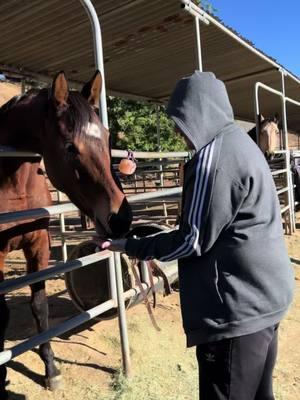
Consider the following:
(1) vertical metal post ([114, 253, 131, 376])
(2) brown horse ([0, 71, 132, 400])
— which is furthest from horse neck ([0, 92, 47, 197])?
(1) vertical metal post ([114, 253, 131, 376])

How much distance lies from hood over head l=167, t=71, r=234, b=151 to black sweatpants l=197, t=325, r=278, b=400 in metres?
0.74

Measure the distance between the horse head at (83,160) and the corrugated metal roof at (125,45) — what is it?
5.15 ft

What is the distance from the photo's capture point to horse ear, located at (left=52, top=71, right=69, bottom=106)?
7.65 feet

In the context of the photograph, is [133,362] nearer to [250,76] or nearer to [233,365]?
[233,365]

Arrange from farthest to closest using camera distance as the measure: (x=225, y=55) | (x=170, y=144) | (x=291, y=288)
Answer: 1. (x=170, y=144)
2. (x=225, y=55)
3. (x=291, y=288)

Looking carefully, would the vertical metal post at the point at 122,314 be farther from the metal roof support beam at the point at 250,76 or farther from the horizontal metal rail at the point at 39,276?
the metal roof support beam at the point at 250,76

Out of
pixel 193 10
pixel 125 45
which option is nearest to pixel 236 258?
pixel 193 10

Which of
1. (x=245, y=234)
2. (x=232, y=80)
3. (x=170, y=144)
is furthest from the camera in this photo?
(x=170, y=144)

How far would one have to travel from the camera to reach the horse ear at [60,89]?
233cm

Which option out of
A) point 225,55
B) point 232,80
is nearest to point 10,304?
point 225,55

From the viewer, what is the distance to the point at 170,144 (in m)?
17.9

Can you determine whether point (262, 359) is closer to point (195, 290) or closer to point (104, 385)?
point (195, 290)

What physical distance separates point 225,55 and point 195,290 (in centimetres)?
503

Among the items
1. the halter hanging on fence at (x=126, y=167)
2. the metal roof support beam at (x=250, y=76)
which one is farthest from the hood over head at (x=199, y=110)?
the metal roof support beam at (x=250, y=76)
